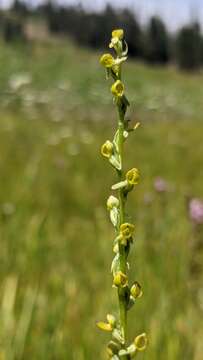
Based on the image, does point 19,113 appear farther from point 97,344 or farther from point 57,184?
point 97,344

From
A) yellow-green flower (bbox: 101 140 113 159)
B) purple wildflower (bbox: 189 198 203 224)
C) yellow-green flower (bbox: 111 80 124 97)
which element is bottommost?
yellow-green flower (bbox: 101 140 113 159)

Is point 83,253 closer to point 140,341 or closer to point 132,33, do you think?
point 140,341

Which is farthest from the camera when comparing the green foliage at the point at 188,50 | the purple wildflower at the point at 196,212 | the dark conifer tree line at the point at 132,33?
the green foliage at the point at 188,50

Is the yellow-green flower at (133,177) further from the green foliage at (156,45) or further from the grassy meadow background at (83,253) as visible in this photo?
the green foliage at (156,45)

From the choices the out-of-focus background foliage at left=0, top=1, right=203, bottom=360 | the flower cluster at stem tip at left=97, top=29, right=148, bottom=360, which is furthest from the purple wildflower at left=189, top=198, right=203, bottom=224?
the flower cluster at stem tip at left=97, top=29, right=148, bottom=360

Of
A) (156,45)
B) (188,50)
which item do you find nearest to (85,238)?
(188,50)

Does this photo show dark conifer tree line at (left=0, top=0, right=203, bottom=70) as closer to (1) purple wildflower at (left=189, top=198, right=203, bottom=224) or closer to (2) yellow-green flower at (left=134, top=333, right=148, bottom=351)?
(1) purple wildflower at (left=189, top=198, right=203, bottom=224)

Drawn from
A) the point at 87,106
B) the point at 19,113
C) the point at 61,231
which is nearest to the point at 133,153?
the point at 61,231

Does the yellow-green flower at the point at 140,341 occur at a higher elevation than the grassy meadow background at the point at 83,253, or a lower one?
lower

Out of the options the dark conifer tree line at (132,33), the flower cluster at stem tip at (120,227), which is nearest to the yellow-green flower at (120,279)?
the flower cluster at stem tip at (120,227)
